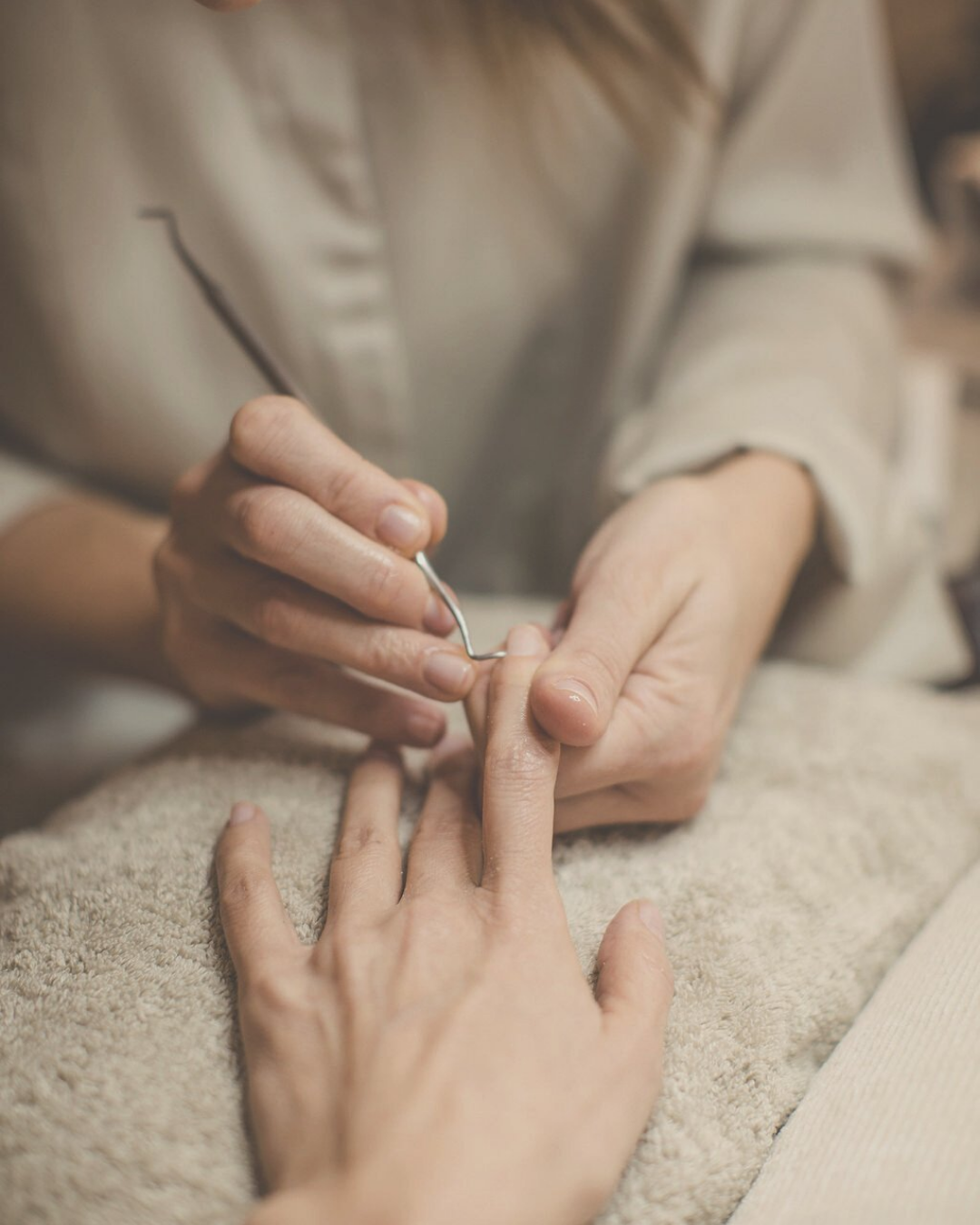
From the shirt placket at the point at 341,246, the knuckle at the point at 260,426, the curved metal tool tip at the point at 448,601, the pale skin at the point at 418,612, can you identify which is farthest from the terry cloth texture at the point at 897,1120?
the shirt placket at the point at 341,246

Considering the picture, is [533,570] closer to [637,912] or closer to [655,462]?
[655,462]

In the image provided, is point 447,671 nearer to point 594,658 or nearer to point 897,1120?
point 594,658

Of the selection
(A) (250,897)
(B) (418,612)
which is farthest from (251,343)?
(A) (250,897)

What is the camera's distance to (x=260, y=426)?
40 centimetres

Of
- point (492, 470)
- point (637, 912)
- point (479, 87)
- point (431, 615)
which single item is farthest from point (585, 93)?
point (637, 912)

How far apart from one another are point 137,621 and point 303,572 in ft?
0.74

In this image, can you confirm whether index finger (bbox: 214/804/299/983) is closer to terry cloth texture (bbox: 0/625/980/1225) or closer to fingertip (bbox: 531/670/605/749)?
terry cloth texture (bbox: 0/625/980/1225)

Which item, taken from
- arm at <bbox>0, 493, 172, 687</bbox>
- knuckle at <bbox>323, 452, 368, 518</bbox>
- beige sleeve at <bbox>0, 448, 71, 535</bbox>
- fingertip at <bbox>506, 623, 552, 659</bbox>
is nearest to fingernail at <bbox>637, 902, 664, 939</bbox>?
fingertip at <bbox>506, 623, 552, 659</bbox>

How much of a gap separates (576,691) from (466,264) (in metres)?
0.45

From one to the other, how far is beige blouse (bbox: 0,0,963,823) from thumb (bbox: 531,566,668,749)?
0.14 m

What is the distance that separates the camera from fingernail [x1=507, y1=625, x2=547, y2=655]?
1.29 ft

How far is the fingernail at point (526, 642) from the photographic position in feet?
1.29

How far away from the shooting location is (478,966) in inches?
12.3

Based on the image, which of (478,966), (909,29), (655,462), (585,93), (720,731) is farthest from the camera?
(909,29)
